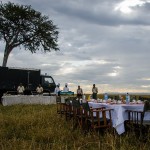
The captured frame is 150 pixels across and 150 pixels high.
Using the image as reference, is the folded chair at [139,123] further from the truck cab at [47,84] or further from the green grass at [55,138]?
the truck cab at [47,84]

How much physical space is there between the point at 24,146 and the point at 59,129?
110 inches

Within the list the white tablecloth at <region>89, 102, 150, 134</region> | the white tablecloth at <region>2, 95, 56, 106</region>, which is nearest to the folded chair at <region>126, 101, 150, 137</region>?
the white tablecloth at <region>89, 102, 150, 134</region>

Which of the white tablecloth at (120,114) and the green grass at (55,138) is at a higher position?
the white tablecloth at (120,114)

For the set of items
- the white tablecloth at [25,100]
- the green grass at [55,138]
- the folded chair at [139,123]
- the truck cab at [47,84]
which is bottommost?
the green grass at [55,138]

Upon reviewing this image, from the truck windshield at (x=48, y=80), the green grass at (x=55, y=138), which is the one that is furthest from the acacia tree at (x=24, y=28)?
the green grass at (x=55, y=138)

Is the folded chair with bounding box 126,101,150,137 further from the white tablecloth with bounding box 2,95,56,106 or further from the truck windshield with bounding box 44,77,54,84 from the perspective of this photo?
the truck windshield with bounding box 44,77,54,84

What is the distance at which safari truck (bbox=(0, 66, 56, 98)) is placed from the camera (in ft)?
91.6

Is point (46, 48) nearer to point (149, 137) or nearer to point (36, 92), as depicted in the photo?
point (36, 92)

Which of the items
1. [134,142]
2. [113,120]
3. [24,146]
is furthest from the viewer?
[113,120]

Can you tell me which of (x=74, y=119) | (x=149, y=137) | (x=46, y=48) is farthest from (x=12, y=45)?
(x=149, y=137)

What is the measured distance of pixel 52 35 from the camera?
133 feet

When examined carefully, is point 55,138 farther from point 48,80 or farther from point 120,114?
point 48,80

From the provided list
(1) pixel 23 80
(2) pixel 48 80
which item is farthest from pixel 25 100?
(2) pixel 48 80

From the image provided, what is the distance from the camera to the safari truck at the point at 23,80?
27.9 metres
